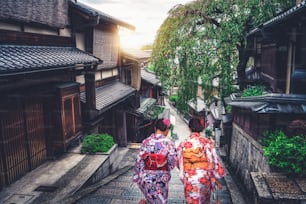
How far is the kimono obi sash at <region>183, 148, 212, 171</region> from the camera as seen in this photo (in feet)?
16.2

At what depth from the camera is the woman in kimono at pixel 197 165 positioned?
16.2 ft

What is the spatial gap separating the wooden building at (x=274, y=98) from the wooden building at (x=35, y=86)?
5.97 m

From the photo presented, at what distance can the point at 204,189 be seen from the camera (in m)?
5.00

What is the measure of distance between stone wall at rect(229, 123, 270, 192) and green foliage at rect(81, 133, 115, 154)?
5.06 m

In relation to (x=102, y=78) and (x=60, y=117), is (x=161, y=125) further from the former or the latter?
(x=102, y=78)

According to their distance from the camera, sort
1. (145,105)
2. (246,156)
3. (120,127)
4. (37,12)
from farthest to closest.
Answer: (145,105)
(120,127)
(246,156)
(37,12)

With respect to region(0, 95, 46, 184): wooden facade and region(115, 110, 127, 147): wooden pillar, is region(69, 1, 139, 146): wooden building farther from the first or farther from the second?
region(0, 95, 46, 184): wooden facade

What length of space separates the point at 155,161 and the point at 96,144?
5.42 metres

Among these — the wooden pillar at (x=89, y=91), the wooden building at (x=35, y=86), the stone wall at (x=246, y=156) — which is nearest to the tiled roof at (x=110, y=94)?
the wooden pillar at (x=89, y=91)

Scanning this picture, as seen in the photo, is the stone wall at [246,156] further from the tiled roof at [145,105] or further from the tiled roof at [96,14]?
the tiled roof at [145,105]

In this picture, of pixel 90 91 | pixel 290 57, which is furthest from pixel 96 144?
pixel 290 57

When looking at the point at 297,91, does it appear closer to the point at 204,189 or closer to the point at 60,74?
the point at 204,189

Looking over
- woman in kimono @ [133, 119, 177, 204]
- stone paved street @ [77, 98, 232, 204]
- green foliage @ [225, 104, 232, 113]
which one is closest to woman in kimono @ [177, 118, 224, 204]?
woman in kimono @ [133, 119, 177, 204]

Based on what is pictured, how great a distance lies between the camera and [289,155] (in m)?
5.79
